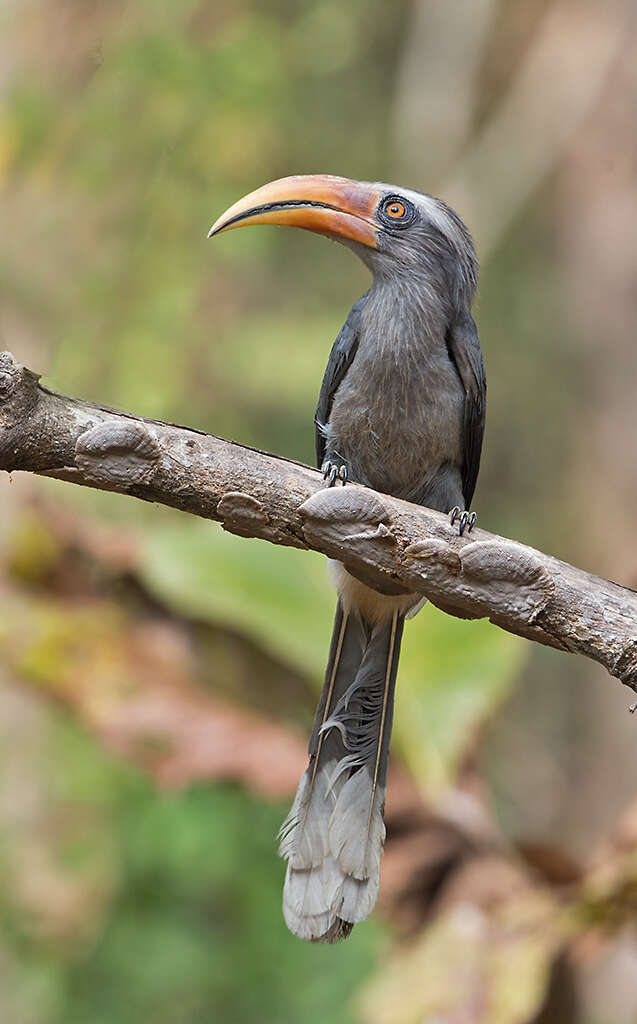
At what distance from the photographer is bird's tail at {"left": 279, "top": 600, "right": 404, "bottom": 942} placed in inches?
125

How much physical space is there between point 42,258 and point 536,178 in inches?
137

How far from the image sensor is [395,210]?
347cm

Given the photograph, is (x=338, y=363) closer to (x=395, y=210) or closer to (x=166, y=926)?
(x=395, y=210)

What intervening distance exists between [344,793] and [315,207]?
1743mm

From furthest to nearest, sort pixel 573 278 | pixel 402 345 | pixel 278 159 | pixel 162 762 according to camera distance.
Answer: pixel 573 278 < pixel 278 159 < pixel 162 762 < pixel 402 345

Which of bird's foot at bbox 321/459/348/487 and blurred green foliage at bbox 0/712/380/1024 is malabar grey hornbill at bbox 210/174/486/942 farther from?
blurred green foliage at bbox 0/712/380/1024

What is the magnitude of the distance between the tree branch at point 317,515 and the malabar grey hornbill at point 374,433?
634mm

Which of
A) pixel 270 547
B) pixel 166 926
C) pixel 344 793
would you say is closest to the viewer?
pixel 344 793

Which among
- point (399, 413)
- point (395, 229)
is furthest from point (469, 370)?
point (395, 229)

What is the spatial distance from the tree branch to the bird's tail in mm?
881

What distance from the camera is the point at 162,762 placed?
445 cm

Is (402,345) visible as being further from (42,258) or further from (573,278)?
(573,278)

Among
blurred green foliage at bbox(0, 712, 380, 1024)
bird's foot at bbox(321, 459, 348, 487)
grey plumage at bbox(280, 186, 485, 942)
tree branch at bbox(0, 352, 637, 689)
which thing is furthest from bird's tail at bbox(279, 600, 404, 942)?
blurred green foliage at bbox(0, 712, 380, 1024)

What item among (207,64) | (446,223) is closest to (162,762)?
(446,223)
